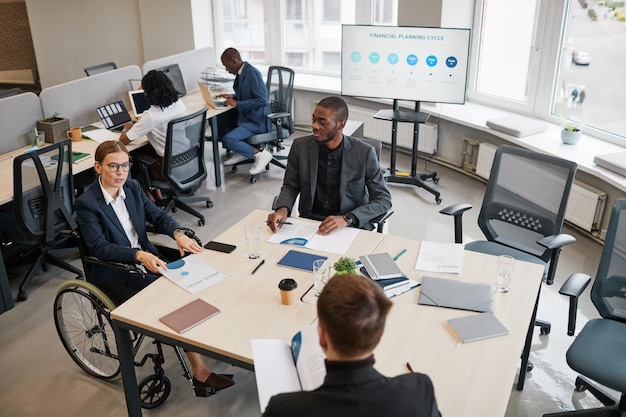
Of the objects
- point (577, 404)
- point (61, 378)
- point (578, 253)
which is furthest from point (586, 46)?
point (61, 378)

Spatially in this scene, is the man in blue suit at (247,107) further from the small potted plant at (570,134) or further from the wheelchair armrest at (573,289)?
the wheelchair armrest at (573,289)

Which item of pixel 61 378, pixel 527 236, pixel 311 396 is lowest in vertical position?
pixel 61 378

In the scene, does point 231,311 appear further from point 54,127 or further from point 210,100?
point 210,100

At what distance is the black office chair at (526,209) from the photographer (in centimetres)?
317

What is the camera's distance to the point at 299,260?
2838 mm

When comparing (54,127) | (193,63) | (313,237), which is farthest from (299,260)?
(193,63)

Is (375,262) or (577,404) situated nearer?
(375,262)

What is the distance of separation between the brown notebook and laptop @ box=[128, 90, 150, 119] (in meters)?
3.31

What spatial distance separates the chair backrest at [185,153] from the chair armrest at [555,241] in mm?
2662

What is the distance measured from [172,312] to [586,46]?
4.27 metres

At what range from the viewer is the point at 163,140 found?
4.80 meters

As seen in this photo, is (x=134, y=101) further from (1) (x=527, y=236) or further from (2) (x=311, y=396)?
(2) (x=311, y=396)

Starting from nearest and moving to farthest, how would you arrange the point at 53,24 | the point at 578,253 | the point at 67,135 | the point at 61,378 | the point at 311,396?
the point at 311,396 < the point at 61,378 < the point at 578,253 < the point at 67,135 < the point at 53,24

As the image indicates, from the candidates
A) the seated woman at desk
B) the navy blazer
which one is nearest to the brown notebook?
the navy blazer
